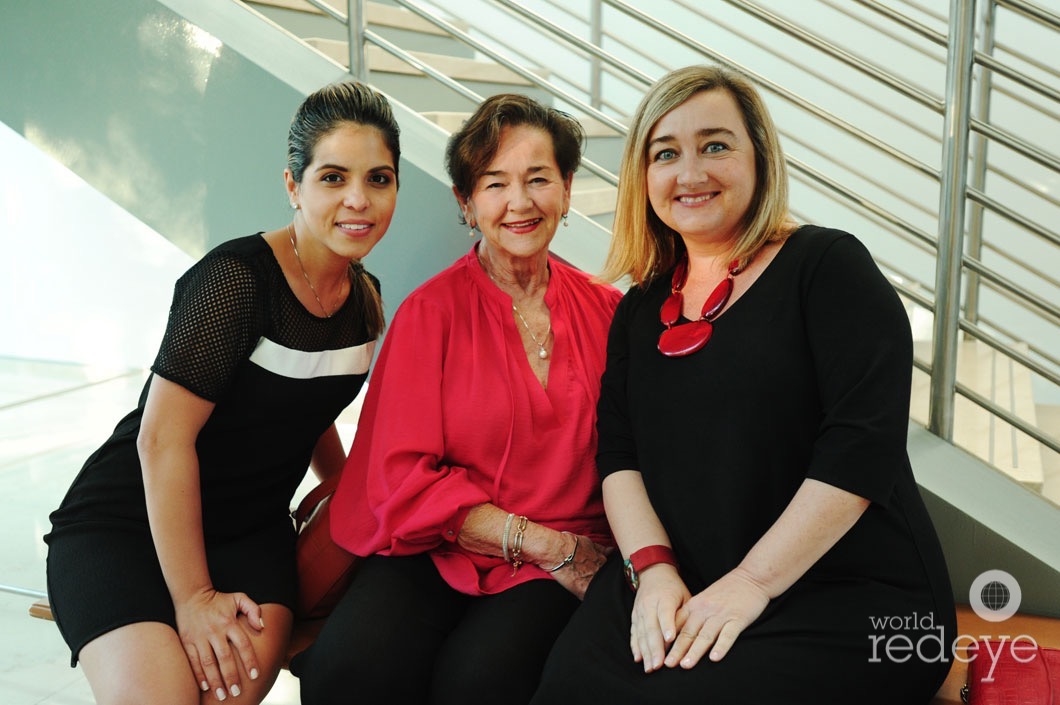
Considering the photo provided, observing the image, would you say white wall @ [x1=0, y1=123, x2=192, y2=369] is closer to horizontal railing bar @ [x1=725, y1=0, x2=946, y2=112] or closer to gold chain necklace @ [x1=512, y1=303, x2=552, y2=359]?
gold chain necklace @ [x1=512, y1=303, x2=552, y2=359]

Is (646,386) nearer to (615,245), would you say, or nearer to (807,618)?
(615,245)

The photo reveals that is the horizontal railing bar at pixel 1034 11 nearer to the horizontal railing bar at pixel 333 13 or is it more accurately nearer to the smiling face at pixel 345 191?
the smiling face at pixel 345 191

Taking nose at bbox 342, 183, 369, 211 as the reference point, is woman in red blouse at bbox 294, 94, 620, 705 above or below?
below

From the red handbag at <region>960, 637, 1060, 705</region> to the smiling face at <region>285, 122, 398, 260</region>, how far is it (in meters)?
1.28

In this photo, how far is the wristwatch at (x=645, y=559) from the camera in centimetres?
166

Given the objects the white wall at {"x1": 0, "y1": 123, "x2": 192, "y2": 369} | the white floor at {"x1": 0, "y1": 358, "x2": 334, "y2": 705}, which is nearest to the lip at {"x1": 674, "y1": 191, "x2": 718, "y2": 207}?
the white floor at {"x1": 0, "y1": 358, "x2": 334, "y2": 705}

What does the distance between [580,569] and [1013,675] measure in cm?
72

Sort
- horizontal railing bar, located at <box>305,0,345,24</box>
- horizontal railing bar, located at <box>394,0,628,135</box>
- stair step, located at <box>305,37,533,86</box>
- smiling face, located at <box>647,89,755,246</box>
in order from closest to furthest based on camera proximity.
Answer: smiling face, located at <box>647,89,755,246</box> < horizontal railing bar, located at <box>394,0,628,135</box> < horizontal railing bar, located at <box>305,0,345,24</box> < stair step, located at <box>305,37,533,86</box>

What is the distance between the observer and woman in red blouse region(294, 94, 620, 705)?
1.70 m

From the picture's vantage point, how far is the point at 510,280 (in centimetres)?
198

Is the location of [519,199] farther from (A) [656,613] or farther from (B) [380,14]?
(B) [380,14]

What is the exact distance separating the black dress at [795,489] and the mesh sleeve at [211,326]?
73 cm

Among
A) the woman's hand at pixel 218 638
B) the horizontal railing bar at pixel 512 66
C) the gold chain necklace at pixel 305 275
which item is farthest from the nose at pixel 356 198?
the woman's hand at pixel 218 638

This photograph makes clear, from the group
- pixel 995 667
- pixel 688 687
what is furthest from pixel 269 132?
pixel 995 667
